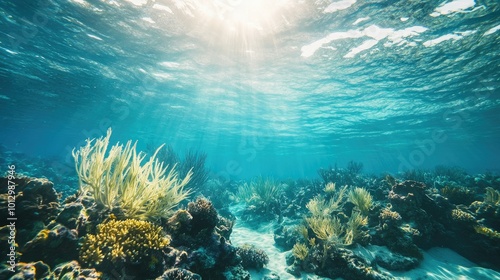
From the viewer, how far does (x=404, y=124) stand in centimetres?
3041

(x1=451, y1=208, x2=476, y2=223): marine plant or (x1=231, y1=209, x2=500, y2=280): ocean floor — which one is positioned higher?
(x1=451, y1=208, x2=476, y2=223): marine plant

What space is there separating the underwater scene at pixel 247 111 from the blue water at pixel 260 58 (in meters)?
0.11

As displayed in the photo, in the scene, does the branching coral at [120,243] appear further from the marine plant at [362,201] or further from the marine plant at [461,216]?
the marine plant at [461,216]

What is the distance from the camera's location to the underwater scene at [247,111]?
12.5ft

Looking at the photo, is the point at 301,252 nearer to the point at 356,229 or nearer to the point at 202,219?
the point at 356,229

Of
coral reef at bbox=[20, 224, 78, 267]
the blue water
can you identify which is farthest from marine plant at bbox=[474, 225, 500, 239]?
coral reef at bbox=[20, 224, 78, 267]

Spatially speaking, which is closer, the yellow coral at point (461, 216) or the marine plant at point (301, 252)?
the marine plant at point (301, 252)

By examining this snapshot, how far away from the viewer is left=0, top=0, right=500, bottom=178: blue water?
1084cm

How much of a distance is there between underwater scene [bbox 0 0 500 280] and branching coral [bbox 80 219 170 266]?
26 millimetres

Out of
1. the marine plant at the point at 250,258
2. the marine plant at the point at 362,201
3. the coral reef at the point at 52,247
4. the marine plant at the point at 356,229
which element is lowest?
the marine plant at the point at 250,258

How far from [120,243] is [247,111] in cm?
2444

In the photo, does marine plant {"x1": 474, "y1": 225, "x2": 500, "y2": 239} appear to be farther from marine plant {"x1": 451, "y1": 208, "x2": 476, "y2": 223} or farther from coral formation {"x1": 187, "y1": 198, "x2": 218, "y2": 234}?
coral formation {"x1": 187, "y1": 198, "x2": 218, "y2": 234}

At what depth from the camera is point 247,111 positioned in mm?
27344

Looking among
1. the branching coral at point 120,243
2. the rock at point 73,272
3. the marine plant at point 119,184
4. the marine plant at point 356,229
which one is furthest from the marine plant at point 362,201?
→ the rock at point 73,272
